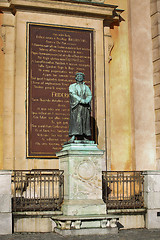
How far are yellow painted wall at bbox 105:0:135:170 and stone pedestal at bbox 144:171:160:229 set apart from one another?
328 centimetres

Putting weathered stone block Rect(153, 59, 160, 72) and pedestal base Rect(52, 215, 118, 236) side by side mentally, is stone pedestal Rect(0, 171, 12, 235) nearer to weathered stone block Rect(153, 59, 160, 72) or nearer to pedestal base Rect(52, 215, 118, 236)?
pedestal base Rect(52, 215, 118, 236)

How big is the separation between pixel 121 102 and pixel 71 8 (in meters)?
4.05

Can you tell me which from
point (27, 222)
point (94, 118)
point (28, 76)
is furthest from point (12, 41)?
point (27, 222)

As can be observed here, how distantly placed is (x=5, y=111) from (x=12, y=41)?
2.58 m

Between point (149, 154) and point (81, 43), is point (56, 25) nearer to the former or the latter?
point (81, 43)

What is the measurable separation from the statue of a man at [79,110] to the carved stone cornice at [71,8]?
13.6ft

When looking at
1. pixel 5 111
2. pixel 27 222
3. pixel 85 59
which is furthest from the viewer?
pixel 85 59

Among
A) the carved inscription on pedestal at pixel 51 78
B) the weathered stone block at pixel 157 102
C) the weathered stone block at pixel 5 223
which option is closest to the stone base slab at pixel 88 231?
the weathered stone block at pixel 5 223

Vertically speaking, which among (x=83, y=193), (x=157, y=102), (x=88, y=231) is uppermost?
(x=157, y=102)

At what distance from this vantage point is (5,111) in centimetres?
1513

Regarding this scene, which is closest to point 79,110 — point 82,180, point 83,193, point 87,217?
point 82,180

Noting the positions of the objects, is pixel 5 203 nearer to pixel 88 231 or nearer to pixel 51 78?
pixel 88 231

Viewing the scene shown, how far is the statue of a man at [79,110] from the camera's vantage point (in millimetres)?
12672

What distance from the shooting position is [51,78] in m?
15.6
